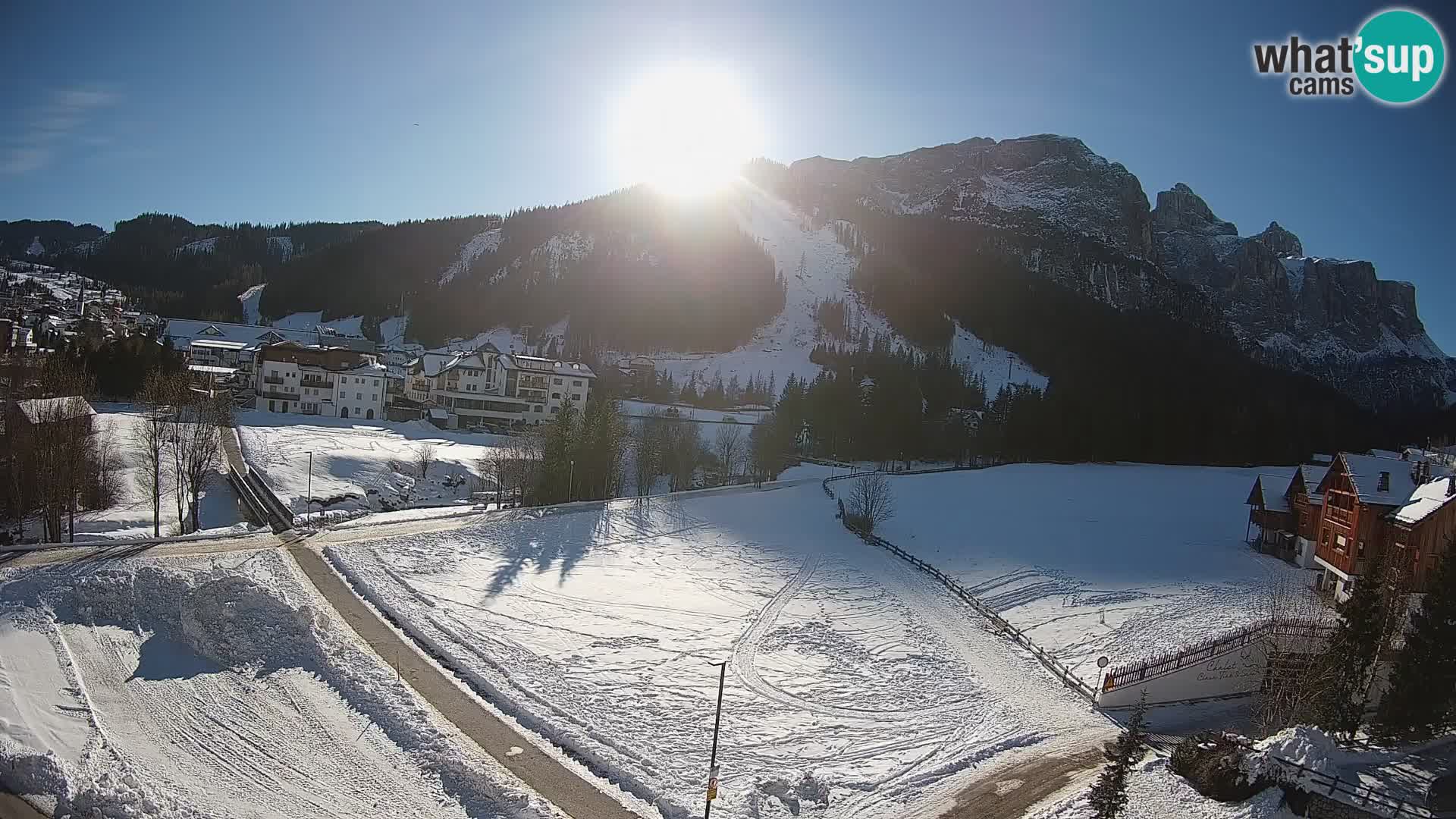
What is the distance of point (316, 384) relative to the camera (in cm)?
8138

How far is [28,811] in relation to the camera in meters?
15.0

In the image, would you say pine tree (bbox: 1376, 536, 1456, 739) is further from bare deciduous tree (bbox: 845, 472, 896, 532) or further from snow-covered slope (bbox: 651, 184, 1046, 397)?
snow-covered slope (bbox: 651, 184, 1046, 397)

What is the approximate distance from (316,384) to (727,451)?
1828 inches

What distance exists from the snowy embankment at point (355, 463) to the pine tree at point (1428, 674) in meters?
47.0

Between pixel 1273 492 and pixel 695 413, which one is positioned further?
pixel 695 413

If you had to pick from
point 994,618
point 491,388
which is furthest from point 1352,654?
point 491,388

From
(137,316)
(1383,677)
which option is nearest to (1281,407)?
(1383,677)

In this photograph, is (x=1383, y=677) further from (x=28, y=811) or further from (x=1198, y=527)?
(x=28, y=811)

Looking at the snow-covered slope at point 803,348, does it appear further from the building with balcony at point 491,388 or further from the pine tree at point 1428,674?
the pine tree at point 1428,674

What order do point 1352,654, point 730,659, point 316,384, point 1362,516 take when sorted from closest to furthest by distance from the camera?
point 1352,654 → point 730,659 → point 1362,516 → point 316,384

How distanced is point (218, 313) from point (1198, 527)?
671ft

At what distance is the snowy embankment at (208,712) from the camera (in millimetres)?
16422

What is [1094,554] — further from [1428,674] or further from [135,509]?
[135,509]

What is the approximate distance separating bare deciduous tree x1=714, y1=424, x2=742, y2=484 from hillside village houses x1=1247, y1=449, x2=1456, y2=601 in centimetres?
4181
